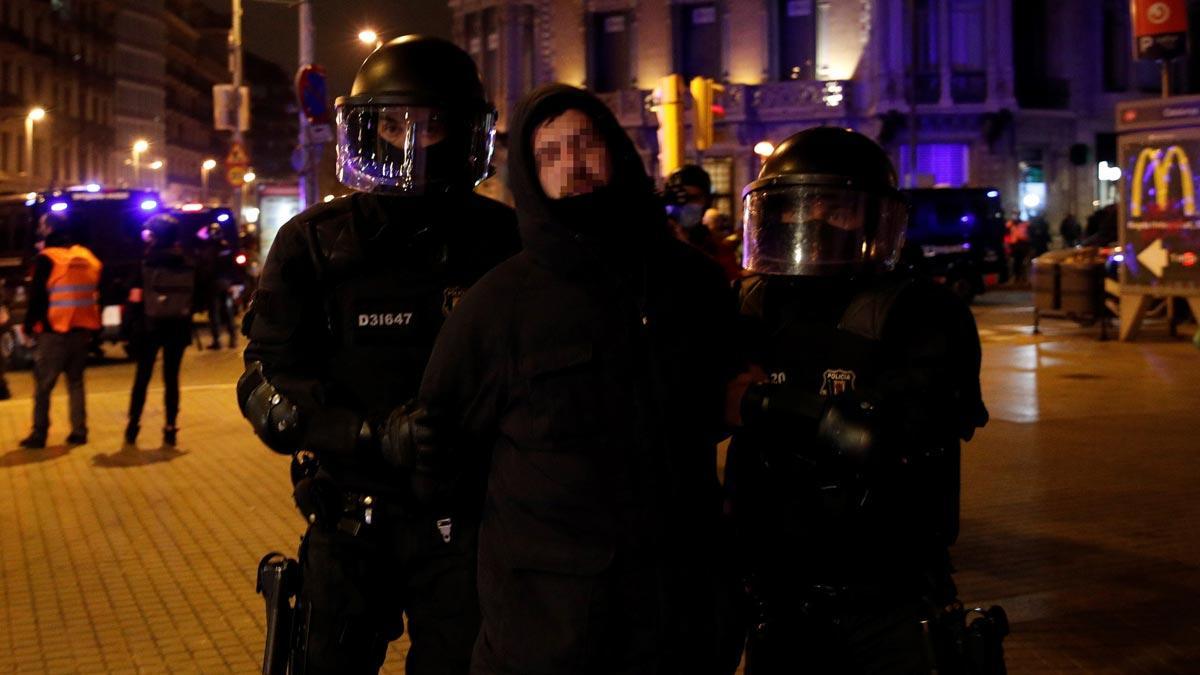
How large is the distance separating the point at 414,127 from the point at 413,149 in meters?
0.06

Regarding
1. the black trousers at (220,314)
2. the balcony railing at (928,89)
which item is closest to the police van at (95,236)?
the black trousers at (220,314)

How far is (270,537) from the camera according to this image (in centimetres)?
805

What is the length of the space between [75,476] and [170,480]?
0.75m

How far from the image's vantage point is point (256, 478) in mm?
10031

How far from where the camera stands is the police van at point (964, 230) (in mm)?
27531

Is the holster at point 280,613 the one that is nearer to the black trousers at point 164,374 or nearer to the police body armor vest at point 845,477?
the police body armor vest at point 845,477

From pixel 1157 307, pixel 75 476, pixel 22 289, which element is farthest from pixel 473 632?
pixel 1157 307

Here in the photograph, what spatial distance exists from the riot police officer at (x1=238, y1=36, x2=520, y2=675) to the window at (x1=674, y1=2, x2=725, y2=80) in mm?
36670

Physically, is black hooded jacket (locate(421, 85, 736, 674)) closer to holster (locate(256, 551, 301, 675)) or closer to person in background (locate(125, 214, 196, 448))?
holster (locate(256, 551, 301, 675))

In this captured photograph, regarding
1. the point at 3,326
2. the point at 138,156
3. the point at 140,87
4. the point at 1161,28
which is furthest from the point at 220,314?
the point at 140,87

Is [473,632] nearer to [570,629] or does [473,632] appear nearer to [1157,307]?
[570,629]

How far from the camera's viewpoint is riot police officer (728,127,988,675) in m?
3.29

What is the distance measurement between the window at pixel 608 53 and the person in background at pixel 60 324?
30299mm

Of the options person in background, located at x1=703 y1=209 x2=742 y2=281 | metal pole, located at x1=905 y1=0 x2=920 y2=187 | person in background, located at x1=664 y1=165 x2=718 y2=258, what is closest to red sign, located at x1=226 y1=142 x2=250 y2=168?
metal pole, located at x1=905 y1=0 x2=920 y2=187
